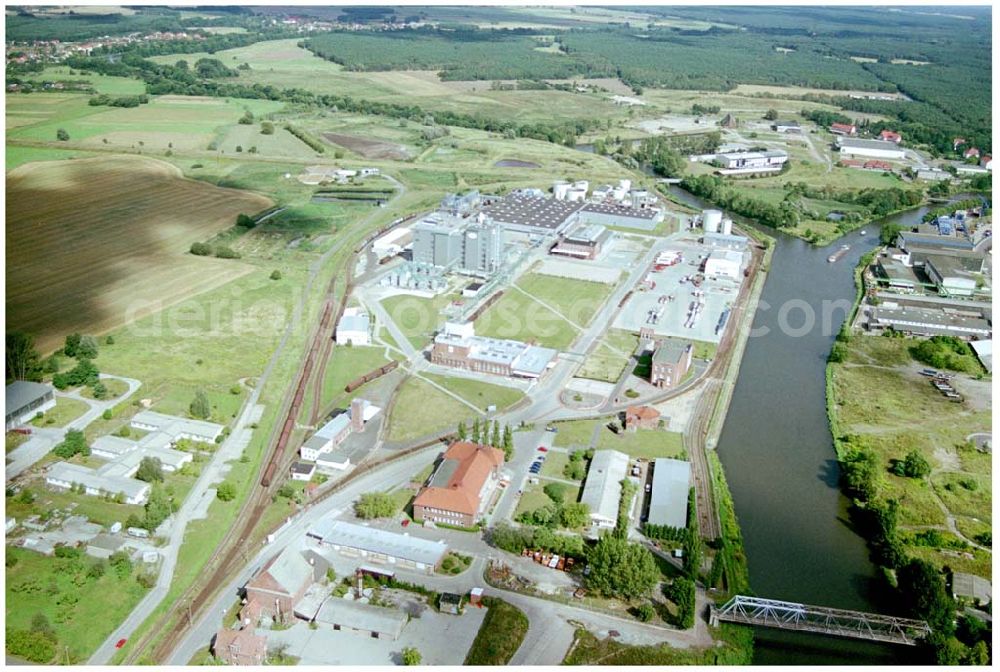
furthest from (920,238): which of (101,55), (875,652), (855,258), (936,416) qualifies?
(101,55)

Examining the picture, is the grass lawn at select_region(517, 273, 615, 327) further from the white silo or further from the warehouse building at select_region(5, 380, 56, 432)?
the warehouse building at select_region(5, 380, 56, 432)

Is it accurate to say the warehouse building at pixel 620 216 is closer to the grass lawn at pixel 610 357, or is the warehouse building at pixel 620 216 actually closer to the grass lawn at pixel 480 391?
the grass lawn at pixel 610 357

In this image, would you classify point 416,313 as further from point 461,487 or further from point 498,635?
point 498,635

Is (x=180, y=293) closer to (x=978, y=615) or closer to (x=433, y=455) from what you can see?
(x=433, y=455)

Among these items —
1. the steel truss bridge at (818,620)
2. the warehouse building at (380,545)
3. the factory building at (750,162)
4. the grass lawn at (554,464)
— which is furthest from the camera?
the factory building at (750,162)

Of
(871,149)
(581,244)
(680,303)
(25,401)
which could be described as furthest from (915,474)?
(871,149)

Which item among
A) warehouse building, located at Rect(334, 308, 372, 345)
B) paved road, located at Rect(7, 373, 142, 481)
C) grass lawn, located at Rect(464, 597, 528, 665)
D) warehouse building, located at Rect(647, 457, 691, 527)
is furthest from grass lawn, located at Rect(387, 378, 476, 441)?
paved road, located at Rect(7, 373, 142, 481)

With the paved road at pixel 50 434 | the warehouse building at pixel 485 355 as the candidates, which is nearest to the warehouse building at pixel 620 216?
the warehouse building at pixel 485 355
